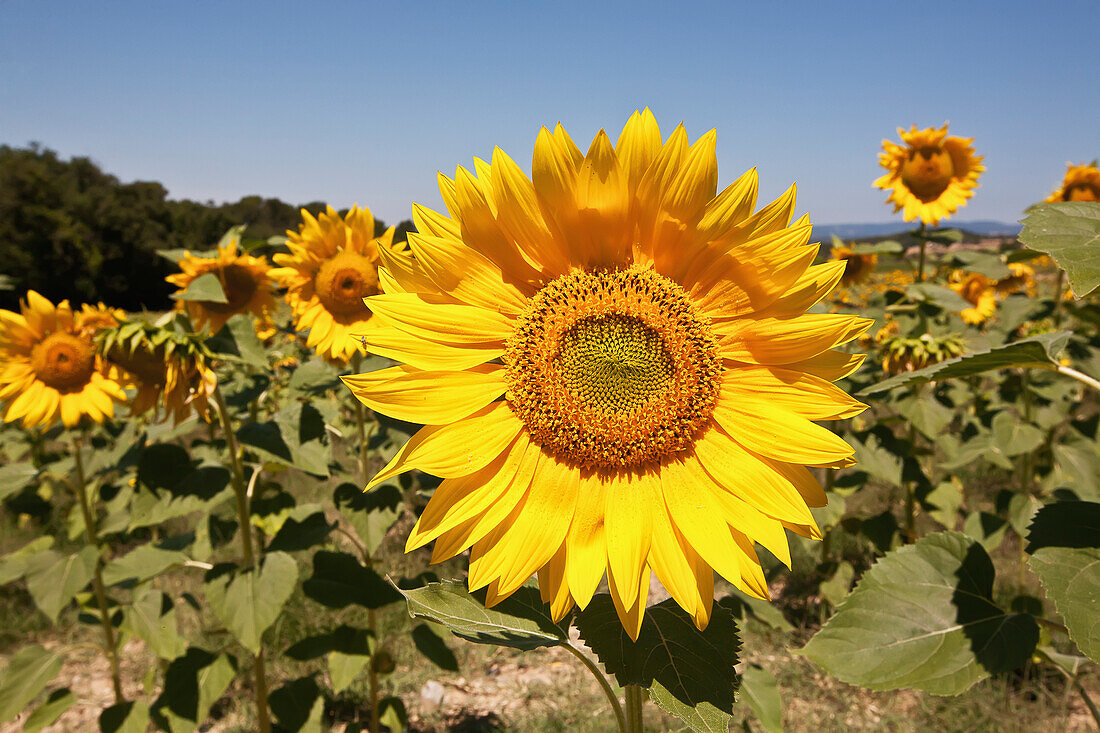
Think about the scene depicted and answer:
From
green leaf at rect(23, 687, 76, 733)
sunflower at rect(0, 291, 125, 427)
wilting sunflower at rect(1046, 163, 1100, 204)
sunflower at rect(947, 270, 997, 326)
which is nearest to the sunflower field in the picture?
green leaf at rect(23, 687, 76, 733)

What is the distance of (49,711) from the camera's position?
3012 millimetres

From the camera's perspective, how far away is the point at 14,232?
2642 cm

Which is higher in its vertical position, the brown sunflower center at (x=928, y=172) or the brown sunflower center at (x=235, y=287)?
the brown sunflower center at (x=928, y=172)

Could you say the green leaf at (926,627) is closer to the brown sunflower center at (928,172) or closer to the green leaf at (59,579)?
the green leaf at (59,579)

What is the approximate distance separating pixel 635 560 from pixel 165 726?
8.75 ft

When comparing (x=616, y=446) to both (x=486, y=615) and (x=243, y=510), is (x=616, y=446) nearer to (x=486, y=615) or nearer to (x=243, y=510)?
(x=486, y=615)

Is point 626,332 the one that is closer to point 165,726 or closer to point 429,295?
point 429,295

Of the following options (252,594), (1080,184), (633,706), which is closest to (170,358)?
(252,594)

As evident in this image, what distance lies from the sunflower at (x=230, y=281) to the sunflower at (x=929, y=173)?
444cm

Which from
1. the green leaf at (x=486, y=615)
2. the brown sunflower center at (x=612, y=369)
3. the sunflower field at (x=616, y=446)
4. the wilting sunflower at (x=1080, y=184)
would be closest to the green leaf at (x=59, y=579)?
the sunflower field at (x=616, y=446)

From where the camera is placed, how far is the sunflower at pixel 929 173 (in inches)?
187

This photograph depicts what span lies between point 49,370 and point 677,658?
3633 mm

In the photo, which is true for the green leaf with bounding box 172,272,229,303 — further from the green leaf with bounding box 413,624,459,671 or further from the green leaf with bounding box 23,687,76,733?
the green leaf with bounding box 23,687,76,733

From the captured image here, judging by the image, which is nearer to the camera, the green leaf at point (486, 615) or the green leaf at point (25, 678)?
the green leaf at point (486, 615)
